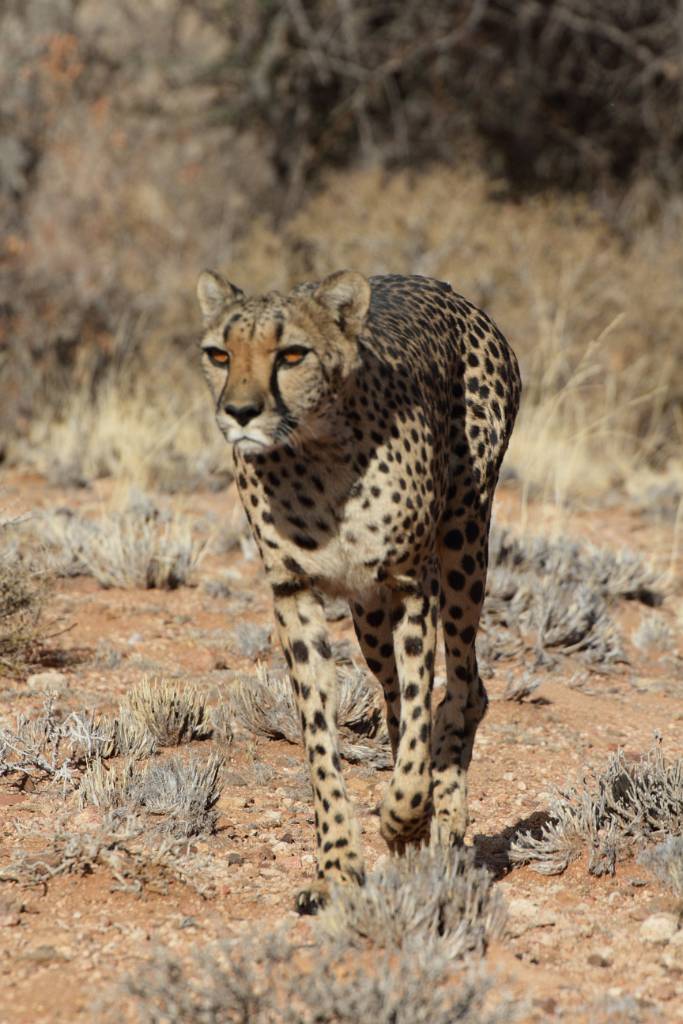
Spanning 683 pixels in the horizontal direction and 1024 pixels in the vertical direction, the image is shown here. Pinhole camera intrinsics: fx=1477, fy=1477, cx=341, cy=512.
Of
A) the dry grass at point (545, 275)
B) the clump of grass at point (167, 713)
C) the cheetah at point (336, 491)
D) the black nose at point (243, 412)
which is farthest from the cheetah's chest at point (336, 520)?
the dry grass at point (545, 275)

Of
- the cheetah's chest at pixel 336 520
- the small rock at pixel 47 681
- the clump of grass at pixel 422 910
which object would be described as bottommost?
the small rock at pixel 47 681

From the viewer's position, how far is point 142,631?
6223 mm

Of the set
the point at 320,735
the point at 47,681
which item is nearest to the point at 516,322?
the point at 47,681

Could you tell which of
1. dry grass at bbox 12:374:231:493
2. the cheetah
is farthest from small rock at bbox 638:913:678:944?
dry grass at bbox 12:374:231:493

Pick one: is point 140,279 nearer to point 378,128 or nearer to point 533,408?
point 378,128

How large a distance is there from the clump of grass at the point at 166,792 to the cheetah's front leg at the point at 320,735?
0.50 metres

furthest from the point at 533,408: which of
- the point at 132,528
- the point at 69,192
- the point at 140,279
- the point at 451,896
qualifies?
the point at 69,192

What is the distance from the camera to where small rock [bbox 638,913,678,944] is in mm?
3582

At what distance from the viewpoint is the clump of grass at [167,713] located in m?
4.91

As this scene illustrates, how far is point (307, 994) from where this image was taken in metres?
2.95

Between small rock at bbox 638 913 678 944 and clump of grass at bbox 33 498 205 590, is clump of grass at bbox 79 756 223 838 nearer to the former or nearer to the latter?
small rock at bbox 638 913 678 944

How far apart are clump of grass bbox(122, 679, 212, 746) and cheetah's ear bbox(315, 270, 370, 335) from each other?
66.0 inches

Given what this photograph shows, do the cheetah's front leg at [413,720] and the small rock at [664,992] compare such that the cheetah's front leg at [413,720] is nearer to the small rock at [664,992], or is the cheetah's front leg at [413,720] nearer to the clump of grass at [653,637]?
the small rock at [664,992]

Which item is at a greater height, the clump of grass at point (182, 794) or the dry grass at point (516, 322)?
the dry grass at point (516, 322)
